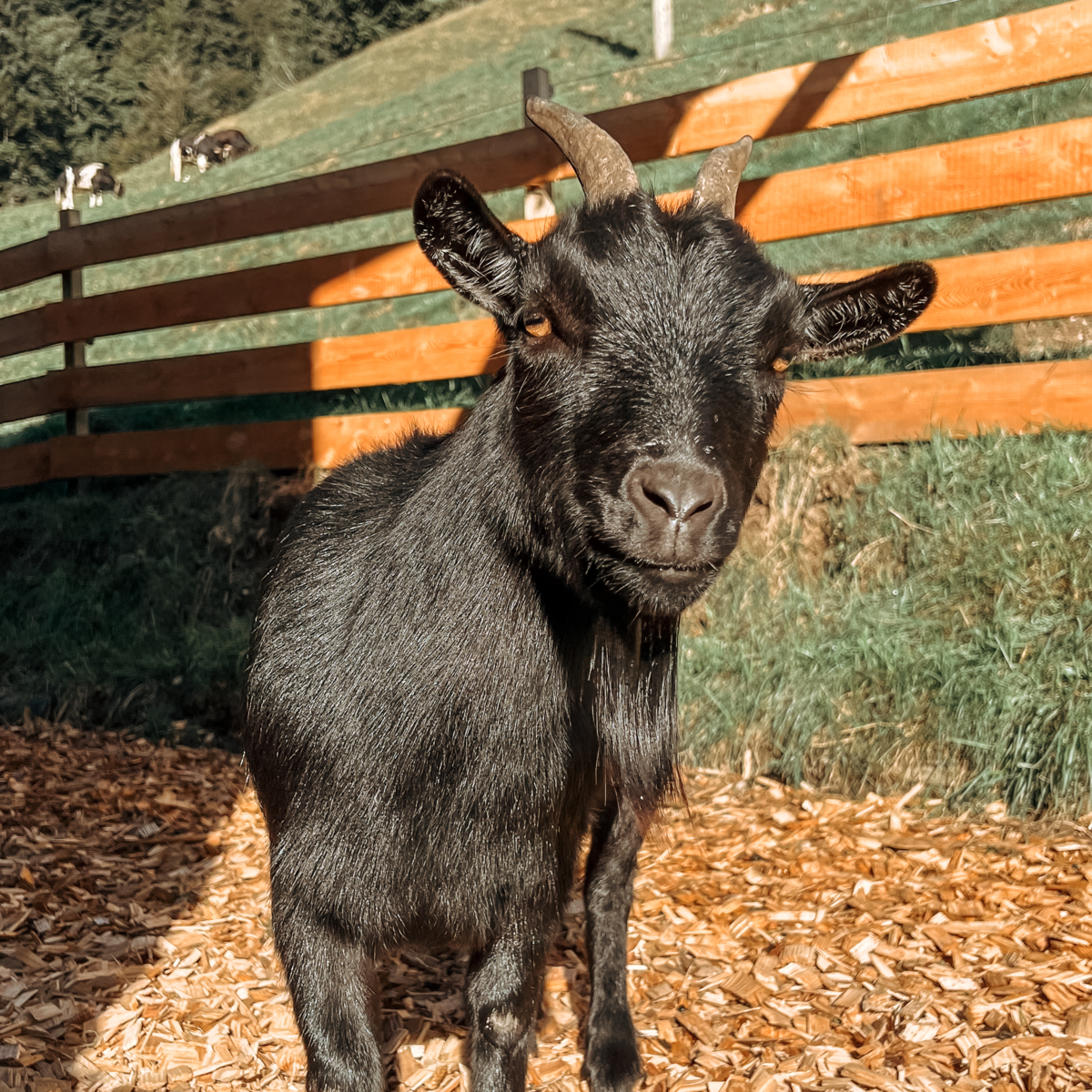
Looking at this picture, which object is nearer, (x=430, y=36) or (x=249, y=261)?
(x=249, y=261)

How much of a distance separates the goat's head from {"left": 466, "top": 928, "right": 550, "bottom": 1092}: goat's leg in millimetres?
992

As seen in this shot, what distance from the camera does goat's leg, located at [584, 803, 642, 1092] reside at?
3.14 meters

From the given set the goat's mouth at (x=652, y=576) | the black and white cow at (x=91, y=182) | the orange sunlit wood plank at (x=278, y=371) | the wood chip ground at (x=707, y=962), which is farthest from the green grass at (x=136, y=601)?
the black and white cow at (x=91, y=182)

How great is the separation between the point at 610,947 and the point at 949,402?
3.06 metres

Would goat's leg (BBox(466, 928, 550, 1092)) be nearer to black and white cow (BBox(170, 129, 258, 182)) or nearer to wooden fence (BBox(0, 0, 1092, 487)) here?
wooden fence (BBox(0, 0, 1092, 487))

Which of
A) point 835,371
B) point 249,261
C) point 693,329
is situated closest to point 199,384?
point 835,371

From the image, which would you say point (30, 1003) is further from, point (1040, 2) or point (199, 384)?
point (1040, 2)

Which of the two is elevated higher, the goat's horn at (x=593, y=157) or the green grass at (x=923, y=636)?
the goat's horn at (x=593, y=157)

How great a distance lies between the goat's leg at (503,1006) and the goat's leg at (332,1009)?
0.27 meters

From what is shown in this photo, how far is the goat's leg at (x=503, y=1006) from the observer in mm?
2711

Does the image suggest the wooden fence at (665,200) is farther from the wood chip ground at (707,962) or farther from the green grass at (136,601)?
the wood chip ground at (707,962)

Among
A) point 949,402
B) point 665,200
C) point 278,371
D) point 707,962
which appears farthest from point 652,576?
point 278,371

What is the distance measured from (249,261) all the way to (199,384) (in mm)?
9860

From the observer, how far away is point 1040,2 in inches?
525
